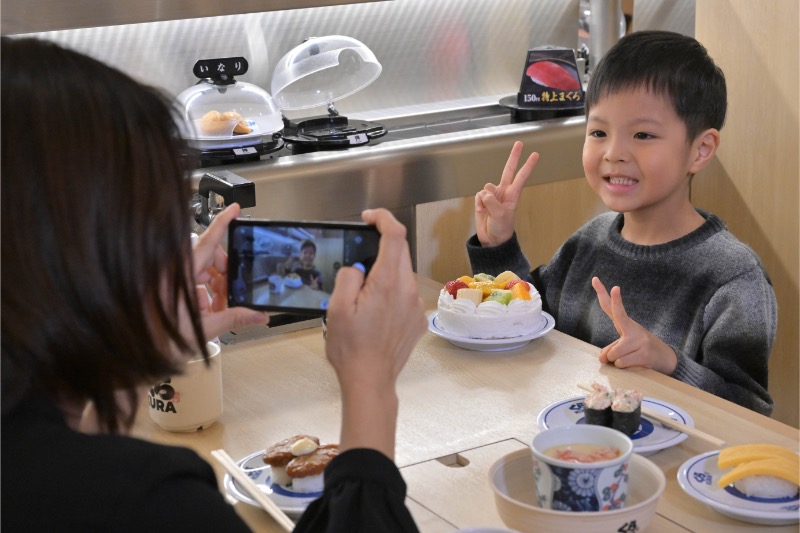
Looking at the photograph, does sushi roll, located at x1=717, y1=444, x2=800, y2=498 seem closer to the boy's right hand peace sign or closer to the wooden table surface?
the wooden table surface

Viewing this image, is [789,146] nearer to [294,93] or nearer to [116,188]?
[294,93]

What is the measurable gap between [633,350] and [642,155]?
53cm

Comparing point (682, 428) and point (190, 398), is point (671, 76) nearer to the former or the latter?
point (682, 428)

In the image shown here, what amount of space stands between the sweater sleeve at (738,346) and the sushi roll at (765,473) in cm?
51

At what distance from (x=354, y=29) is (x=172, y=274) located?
2054 mm

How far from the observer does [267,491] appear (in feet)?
3.95

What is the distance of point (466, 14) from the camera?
3.03 meters

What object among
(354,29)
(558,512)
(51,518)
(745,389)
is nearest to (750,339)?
(745,389)

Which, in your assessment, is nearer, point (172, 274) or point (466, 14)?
point (172, 274)

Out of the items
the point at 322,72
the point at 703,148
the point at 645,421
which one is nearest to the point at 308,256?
the point at 645,421

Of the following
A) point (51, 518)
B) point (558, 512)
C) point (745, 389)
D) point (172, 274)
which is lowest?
point (745, 389)

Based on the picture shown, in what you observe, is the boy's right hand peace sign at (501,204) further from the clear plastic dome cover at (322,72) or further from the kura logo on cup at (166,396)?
the kura logo on cup at (166,396)

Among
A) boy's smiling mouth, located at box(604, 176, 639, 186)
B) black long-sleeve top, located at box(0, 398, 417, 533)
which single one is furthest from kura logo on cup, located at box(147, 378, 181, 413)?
boy's smiling mouth, located at box(604, 176, 639, 186)

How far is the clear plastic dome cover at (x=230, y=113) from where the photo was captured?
2443 millimetres
